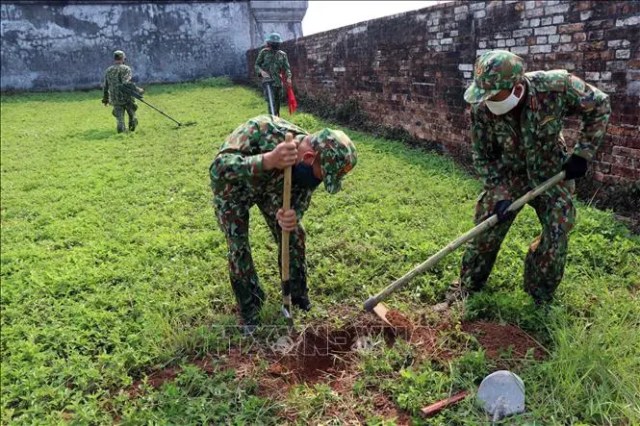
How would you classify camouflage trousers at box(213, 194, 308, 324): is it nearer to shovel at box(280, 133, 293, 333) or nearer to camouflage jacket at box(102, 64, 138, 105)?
shovel at box(280, 133, 293, 333)

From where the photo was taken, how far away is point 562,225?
2.92 m

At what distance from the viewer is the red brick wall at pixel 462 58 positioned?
426cm

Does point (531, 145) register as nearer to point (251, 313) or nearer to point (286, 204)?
point (286, 204)

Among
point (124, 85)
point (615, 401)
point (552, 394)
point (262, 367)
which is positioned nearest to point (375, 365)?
point (262, 367)

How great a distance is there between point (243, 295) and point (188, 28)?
17.3 m

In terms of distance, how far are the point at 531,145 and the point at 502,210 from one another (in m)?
0.39

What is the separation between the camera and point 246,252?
3.05 m

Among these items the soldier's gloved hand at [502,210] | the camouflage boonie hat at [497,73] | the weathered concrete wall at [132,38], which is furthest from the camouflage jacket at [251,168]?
the weathered concrete wall at [132,38]

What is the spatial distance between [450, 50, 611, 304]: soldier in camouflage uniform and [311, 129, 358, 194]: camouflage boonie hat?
0.74 m

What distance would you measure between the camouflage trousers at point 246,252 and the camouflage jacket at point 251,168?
5 centimetres

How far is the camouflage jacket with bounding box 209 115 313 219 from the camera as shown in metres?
2.66

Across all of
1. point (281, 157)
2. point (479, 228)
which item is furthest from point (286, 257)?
point (479, 228)

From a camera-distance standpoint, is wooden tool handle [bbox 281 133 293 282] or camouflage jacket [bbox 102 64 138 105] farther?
camouflage jacket [bbox 102 64 138 105]

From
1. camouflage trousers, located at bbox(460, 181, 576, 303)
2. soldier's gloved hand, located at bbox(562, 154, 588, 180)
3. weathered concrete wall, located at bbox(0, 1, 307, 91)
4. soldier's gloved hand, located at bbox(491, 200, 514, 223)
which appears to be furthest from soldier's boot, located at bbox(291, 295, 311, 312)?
weathered concrete wall, located at bbox(0, 1, 307, 91)
